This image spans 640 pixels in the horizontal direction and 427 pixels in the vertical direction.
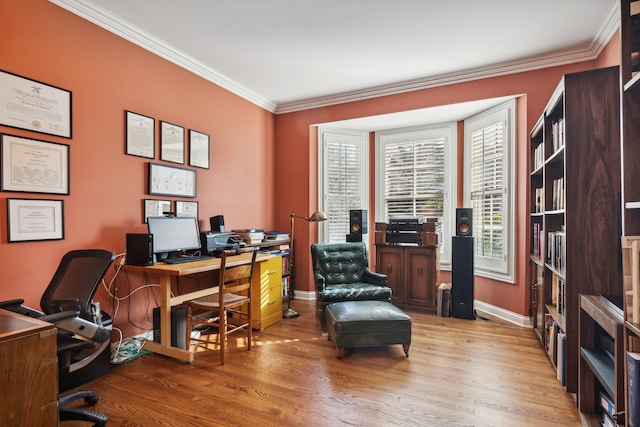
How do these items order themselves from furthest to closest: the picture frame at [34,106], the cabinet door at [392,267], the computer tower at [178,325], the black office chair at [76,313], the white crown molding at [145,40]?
the cabinet door at [392,267] < the computer tower at [178,325] < the white crown molding at [145,40] < the picture frame at [34,106] < the black office chair at [76,313]

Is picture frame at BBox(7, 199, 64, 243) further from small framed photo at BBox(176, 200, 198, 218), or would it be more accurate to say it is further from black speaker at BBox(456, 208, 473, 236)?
black speaker at BBox(456, 208, 473, 236)

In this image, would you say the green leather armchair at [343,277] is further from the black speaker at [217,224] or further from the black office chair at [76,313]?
the black office chair at [76,313]

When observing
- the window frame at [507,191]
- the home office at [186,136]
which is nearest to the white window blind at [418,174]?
the home office at [186,136]

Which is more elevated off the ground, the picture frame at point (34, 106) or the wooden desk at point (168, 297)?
the picture frame at point (34, 106)

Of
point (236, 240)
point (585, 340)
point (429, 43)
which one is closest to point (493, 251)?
point (585, 340)

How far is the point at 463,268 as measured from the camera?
3758 mm

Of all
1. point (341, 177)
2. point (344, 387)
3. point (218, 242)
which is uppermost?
point (341, 177)

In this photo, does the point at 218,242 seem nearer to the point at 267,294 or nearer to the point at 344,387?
the point at 267,294

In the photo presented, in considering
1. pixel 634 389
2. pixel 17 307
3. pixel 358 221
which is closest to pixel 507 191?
pixel 358 221

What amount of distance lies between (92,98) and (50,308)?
5.51ft

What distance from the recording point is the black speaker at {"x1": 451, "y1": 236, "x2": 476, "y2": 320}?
12.3ft

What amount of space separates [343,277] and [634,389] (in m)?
2.61

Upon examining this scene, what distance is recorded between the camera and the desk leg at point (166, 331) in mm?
2604

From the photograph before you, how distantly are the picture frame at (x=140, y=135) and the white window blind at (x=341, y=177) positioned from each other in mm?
2369
